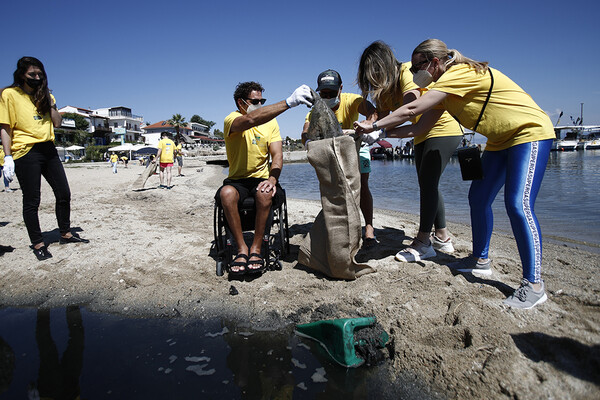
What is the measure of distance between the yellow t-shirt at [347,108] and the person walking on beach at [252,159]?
55 cm

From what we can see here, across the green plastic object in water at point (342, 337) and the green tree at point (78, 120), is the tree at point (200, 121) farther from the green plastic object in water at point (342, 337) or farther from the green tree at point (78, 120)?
the green plastic object in water at point (342, 337)

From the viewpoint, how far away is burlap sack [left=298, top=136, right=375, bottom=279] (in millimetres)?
2631

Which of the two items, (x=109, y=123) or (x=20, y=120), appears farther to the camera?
(x=109, y=123)

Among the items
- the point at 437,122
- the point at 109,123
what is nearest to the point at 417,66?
the point at 437,122

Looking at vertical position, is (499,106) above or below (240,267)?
above

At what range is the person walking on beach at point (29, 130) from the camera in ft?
11.1

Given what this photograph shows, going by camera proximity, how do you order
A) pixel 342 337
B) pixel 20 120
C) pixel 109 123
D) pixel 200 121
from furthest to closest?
pixel 200 121
pixel 109 123
pixel 20 120
pixel 342 337

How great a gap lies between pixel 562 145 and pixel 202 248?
72.4 m

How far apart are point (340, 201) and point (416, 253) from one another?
1.05 meters

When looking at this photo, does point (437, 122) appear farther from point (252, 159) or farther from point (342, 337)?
point (342, 337)

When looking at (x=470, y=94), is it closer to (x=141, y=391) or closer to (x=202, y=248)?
(x=141, y=391)

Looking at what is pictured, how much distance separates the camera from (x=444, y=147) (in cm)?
310

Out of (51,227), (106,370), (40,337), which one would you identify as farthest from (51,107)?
(106,370)

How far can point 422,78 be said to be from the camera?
8.94 feet
